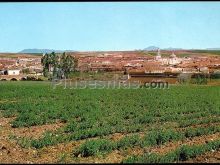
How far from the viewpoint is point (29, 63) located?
7938 centimetres

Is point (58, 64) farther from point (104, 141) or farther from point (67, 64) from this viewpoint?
point (104, 141)

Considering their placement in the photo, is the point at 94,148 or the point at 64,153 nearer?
the point at 94,148

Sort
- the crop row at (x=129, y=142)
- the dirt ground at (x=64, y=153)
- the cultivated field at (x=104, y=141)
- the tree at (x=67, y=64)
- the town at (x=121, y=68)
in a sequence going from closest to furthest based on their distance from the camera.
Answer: the dirt ground at (x=64, y=153), the cultivated field at (x=104, y=141), the crop row at (x=129, y=142), the town at (x=121, y=68), the tree at (x=67, y=64)

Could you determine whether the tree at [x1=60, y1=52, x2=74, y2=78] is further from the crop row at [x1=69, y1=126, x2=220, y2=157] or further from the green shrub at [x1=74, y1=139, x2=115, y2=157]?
the green shrub at [x1=74, y1=139, x2=115, y2=157]

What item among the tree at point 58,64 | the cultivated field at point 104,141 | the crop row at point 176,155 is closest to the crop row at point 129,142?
the cultivated field at point 104,141

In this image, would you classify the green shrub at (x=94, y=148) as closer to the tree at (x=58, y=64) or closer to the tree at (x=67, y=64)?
the tree at (x=58, y=64)

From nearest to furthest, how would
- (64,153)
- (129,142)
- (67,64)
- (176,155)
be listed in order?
1. (176,155)
2. (64,153)
3. (129,142)
4. (67,64)

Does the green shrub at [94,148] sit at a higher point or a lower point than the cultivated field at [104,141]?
higher

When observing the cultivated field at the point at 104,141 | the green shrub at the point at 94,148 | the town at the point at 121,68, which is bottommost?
the town at the point at 121,68

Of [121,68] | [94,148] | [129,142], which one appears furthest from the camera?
[121,68]

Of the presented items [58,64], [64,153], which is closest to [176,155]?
[64,153]

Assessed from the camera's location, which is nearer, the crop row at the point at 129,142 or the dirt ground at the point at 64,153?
the dirt ground at the point at 64,153

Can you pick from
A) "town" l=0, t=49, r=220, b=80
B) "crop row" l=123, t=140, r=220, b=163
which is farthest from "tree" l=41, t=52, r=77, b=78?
"crop row" l=123, t=140, r=220, b=163

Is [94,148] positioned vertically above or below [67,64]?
above
